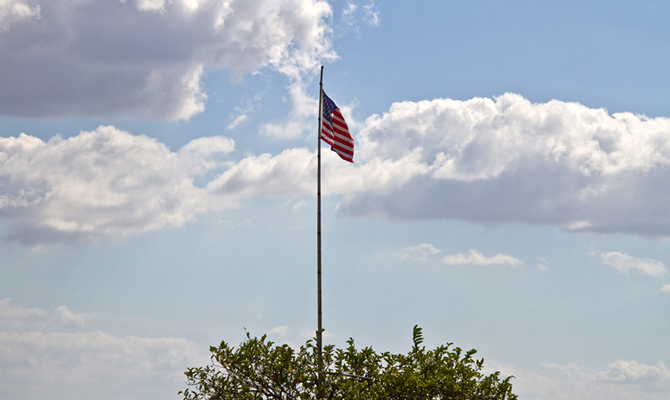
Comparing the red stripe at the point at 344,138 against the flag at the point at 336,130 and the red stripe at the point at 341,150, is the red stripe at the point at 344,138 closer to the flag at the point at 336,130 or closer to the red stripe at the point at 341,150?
the flag at the point at 336,130

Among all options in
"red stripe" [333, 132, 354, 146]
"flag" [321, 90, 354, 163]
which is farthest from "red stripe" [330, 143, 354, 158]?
"red stripe" [333, 132, 354, 146]

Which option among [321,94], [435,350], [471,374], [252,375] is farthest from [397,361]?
[321,94]

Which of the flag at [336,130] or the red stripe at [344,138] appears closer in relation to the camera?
the flag at [336,130]

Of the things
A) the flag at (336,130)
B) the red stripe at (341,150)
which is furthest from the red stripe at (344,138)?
the red stripe at (341,150)

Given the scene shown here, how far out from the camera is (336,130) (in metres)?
26.7

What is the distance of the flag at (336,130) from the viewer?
87.1 ft

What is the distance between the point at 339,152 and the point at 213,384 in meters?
10.9

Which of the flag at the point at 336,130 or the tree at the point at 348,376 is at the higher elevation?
the flag at the point at 336,130

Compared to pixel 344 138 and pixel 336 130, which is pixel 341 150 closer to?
pixel 344 138

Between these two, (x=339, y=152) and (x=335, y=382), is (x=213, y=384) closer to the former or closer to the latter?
(x=335, y=382)

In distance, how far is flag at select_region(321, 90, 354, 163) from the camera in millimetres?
26536

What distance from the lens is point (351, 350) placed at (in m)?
27.2

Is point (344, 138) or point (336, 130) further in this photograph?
point (344, 138)

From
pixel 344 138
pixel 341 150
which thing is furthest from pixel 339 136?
pixel 341 150
